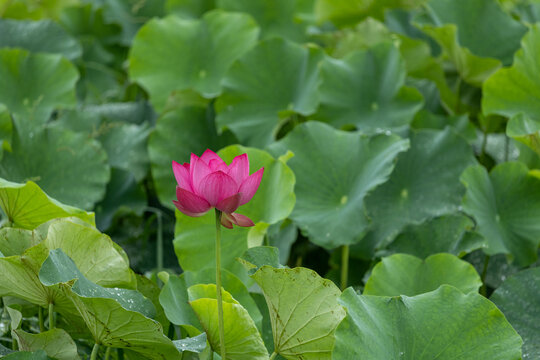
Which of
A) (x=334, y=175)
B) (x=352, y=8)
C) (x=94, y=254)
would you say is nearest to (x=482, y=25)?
(x=352, y=8)

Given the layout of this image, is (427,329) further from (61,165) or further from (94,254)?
(61,165)

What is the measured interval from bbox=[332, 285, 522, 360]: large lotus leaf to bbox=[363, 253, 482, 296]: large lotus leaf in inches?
5.9

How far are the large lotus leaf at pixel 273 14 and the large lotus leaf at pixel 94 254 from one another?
1.16 m

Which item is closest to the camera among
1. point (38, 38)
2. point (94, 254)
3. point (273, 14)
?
point (94, 254)

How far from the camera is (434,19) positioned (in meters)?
1.55

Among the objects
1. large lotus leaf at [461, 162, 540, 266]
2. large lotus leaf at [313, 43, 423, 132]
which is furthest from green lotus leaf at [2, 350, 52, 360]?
large lotus leaf at [313, 43, 423, 132]

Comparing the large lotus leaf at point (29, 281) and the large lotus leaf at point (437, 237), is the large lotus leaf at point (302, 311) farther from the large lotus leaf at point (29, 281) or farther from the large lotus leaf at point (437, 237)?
the large lotus leaf at point (437, 237)

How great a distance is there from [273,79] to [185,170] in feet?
2.72

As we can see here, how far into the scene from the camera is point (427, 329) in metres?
0.83

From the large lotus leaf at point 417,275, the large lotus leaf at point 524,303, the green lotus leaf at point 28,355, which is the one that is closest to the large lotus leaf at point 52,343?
the green lotus leaf at point 28,355

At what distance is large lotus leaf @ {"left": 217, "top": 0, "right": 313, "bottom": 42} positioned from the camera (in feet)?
6.41

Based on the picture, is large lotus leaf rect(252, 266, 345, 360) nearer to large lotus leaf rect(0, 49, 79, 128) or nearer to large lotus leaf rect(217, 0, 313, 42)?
large lotus leaf rect(0, 49, 79, 128)

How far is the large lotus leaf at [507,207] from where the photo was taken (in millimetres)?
1177

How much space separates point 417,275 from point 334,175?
11.1 inches
